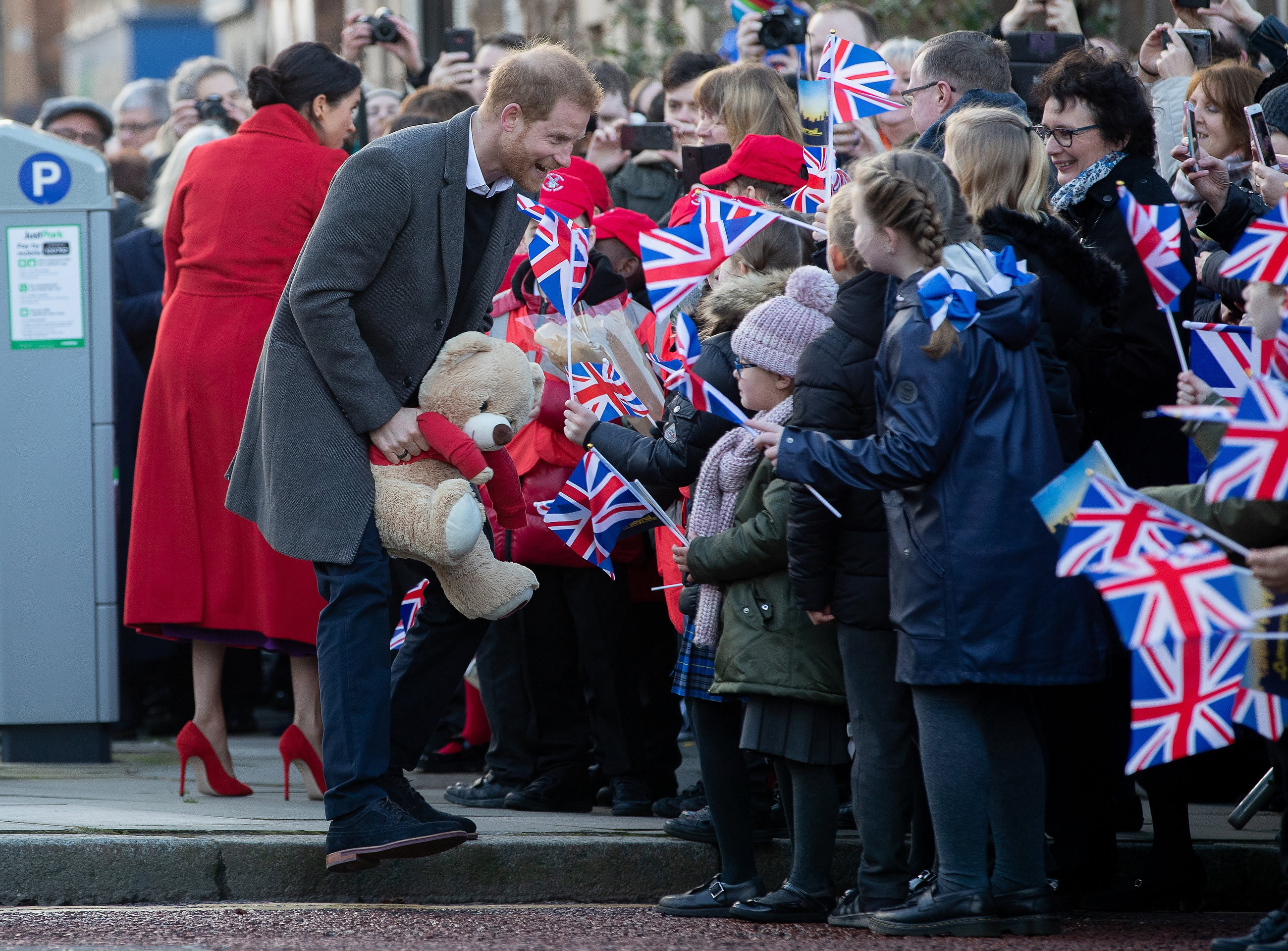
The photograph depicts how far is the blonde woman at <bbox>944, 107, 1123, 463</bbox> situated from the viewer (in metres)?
4.92

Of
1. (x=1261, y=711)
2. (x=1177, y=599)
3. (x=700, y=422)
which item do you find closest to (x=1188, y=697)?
(x=1261, y=711)

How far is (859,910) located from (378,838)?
1213 millimetres

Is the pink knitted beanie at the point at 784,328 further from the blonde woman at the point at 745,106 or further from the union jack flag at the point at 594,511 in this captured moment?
the blonde woman at the point at 745,106

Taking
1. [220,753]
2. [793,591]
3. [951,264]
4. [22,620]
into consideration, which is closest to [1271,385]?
[951,264]

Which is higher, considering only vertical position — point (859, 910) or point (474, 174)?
point (474, 174)

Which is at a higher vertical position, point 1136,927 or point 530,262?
point 530,262

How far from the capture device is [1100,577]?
13.0 ft

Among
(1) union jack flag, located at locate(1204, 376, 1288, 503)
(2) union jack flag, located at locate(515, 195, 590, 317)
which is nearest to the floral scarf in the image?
(2) union jack flag, located at locate(515, 195, 590, 317)

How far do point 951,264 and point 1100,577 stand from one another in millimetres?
951

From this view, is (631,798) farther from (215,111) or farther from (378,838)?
(215,111)

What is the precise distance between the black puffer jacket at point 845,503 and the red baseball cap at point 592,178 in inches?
78.0

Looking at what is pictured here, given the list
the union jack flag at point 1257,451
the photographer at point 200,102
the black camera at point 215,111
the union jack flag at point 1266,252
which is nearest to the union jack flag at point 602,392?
the union jack flag at point 1266,252

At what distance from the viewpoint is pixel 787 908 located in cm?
473

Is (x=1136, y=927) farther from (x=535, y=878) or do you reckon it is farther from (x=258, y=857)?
(x=258, y=857)
